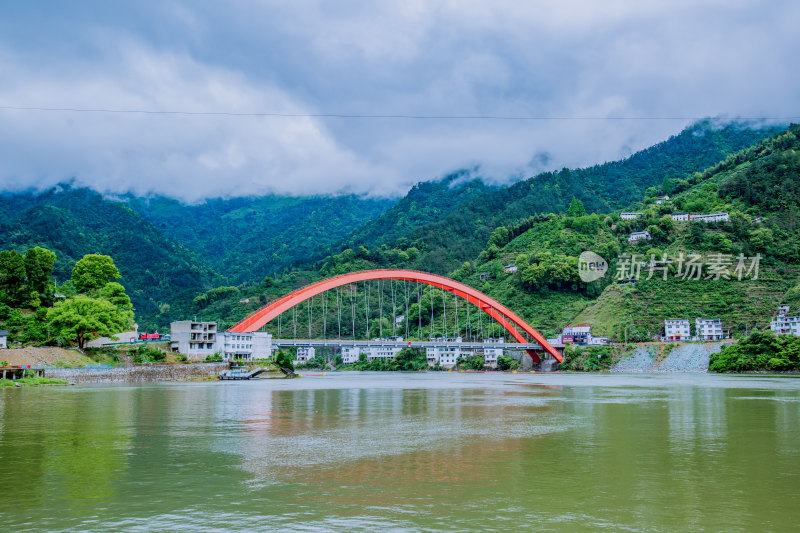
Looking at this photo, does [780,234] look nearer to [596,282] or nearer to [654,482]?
[596,282]

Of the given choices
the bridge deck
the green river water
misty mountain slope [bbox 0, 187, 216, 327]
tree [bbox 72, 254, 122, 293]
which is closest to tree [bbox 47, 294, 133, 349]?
tree [bbox 72, 254, 122, 293]

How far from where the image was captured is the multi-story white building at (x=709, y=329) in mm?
45778

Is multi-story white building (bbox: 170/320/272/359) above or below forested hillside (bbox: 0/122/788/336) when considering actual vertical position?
below

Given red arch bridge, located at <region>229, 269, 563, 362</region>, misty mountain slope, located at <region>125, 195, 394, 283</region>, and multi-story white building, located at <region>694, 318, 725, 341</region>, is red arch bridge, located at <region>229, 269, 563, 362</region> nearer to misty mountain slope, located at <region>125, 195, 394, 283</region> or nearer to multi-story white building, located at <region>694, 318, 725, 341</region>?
multi-story white building, located at <region>694, 318, 725, 341</region>

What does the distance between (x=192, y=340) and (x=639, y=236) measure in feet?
152

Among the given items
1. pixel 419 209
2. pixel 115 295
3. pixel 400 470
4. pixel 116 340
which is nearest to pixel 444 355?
pixel 115 295

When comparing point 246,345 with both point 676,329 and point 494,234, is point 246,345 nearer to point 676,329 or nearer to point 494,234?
point 676,329

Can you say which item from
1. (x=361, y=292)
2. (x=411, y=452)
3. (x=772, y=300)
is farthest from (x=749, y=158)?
(x=411, y=452)

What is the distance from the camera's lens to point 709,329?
4603 centimetres

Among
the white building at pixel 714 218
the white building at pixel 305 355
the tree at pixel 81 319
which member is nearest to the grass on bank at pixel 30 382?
the tree at pixel 81 319

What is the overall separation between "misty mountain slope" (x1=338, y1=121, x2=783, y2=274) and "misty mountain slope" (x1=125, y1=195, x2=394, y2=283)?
13.1 metres

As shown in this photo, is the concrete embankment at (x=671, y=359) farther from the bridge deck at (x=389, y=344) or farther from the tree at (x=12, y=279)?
the tree at (x=12, y=279)

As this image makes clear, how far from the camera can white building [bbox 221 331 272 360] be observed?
38375mm

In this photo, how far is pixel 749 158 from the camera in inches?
3135
